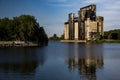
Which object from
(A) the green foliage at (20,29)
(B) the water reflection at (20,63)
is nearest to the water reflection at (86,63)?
(B) the water reflection at (20,63)

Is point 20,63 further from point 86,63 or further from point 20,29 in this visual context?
point 20,29

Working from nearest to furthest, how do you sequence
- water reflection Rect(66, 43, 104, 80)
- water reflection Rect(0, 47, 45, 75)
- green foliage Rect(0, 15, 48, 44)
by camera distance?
water reflection Rect(66, 43, 104, 80) → water reflection Rect(0, 47, 45, 75) → green foliage Rect(0, 15, 48, 44)

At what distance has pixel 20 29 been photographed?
133m

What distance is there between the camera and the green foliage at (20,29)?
133m

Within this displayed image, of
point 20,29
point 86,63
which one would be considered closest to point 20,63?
point 86,63

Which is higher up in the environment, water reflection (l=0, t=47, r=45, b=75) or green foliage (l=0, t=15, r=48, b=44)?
green foliage (l=0, t=15, r=48, b=44)

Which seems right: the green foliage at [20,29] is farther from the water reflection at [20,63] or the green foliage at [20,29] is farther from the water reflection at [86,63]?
the water reflection at [20,63]

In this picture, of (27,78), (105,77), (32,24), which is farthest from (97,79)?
(32,24)

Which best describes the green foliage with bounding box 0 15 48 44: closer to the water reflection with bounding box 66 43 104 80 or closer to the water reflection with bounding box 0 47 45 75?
the water reflection with bounding box 66 43 104 80

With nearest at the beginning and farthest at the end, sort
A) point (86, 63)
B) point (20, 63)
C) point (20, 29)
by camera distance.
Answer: point (20, 63), point (86, 63), point (20, 29)

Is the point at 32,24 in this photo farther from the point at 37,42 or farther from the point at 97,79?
the point at 97,79

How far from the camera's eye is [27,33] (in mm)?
133375

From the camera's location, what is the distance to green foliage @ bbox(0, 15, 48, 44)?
133m

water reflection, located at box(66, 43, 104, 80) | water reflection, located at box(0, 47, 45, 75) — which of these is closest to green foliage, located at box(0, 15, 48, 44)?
water reflection, located at box(66, 43, 104, 80)
